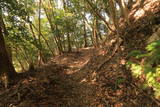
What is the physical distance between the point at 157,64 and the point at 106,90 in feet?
6.44

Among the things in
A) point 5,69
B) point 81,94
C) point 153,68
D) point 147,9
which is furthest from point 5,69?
point 147,9

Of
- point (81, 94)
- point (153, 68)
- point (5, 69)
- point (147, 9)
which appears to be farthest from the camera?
point (147, 9)

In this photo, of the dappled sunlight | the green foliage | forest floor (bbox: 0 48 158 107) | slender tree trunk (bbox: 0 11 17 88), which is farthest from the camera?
the dappled sunlight

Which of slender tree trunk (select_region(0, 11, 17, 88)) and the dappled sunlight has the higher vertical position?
the dappled sunlight

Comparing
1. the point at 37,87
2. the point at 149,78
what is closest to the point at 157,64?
the point at 149,78

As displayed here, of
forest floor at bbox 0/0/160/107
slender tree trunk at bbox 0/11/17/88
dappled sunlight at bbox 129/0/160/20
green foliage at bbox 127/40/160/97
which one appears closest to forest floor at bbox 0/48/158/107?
forest floor at bbox 0/0/160/107

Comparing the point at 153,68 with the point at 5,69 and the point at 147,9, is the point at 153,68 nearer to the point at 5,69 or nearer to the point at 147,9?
the point at 147,9

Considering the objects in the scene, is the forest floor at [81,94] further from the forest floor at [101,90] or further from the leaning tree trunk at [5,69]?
the leaning tree trunk at [5,69]

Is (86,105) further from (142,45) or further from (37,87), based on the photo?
(142,45)

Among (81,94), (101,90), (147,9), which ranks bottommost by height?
(81,94)

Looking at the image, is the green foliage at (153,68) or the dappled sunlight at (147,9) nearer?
the green foliage at (153,68)

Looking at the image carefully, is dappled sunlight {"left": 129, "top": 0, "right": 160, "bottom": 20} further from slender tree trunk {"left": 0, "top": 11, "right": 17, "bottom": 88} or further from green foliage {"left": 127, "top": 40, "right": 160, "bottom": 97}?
slender tree trunk {"left": 0, "top": 11, "right": 17, "bottom": 88}

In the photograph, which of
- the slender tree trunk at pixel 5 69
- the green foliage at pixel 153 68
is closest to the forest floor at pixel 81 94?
the green foliage at pixel 153 68

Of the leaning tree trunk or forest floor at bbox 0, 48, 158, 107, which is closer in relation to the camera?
forest floor at bbox 0, 48, 158, 107
